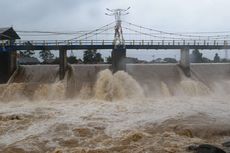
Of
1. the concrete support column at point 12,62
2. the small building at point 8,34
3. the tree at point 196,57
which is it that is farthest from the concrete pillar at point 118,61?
the tree at point 196,57

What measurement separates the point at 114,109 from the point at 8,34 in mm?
18408

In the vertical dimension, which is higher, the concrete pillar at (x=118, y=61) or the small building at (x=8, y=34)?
the small building at (x=8, y=34)

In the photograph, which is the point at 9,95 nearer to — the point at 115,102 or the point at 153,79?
the point at 115,102

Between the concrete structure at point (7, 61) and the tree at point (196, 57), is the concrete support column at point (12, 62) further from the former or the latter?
the tree at point (196, 57)

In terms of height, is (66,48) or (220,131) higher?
(66,48)

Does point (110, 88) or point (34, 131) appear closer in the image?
point (34, 131)

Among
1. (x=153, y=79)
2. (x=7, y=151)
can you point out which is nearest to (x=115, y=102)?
(x=153, y=79)

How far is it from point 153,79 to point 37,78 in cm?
951

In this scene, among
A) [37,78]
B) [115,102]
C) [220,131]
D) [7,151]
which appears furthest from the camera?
[37,78]

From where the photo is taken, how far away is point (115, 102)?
28281mm

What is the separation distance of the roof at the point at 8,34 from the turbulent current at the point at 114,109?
466 centimetres

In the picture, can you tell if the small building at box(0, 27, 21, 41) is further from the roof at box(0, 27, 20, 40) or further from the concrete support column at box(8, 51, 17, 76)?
the concrete support column at box(8, 51, 17, 76)

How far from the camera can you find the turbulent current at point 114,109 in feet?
56.1

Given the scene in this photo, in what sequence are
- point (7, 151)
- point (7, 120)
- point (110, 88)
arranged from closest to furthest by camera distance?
point (7, 151) < point (7, 120) < point (110, 88)
